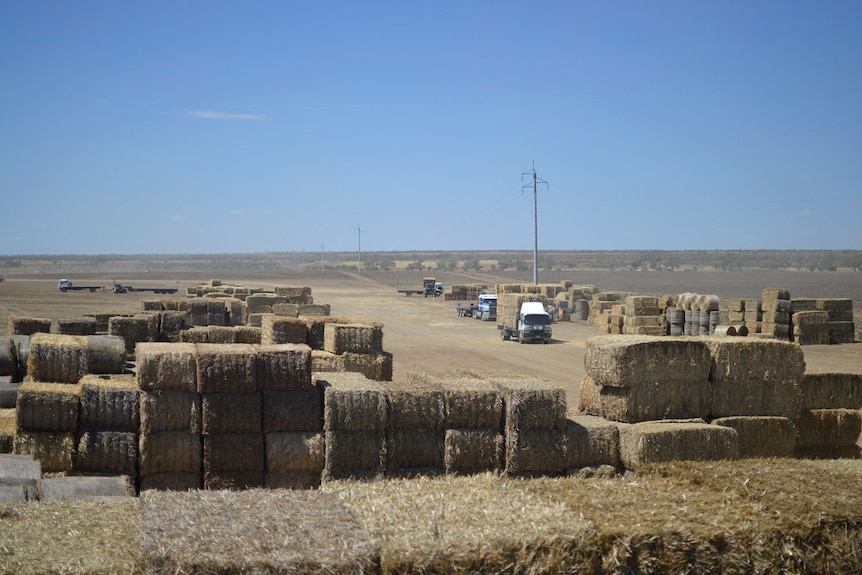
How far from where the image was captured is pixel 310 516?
719 cm

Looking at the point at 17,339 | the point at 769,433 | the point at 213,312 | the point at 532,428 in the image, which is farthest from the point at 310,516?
the point at 213,312

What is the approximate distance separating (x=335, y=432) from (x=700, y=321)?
2925 cm

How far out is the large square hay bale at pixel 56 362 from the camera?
13680 millimetres

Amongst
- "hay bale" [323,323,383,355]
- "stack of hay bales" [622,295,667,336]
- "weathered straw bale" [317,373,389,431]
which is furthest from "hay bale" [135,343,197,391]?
"stack of hay bales" [622,295,667,336]

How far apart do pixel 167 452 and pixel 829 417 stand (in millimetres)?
10873

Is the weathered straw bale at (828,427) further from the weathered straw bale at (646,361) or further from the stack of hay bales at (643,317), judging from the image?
the stack of hay bales at (643,317)

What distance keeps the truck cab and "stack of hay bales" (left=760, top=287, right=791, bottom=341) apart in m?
9.93

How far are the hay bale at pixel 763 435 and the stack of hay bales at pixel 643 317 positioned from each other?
83.1 feet

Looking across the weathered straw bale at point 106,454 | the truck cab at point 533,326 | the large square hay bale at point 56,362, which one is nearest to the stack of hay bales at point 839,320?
the truck cab at point 533,326

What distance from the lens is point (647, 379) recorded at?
13.9m

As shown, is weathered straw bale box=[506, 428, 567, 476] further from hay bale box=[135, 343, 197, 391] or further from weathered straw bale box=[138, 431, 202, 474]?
hay bale box=[135, 343, 197, 391]

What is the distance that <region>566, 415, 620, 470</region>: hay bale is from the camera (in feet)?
41.2

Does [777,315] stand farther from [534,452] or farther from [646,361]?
[534,452]

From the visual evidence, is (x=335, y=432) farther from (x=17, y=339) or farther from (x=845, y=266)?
(x=845, y=266)
